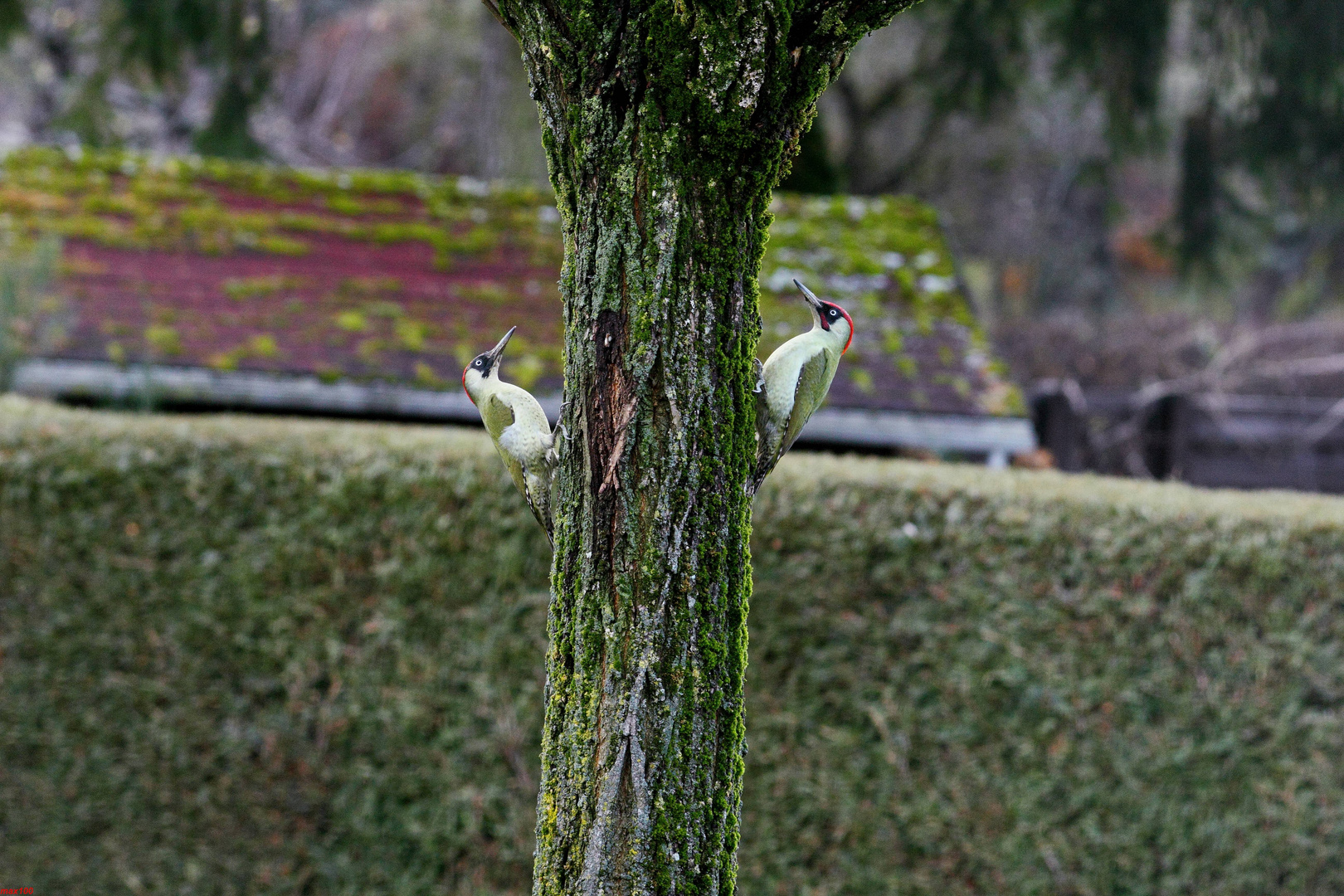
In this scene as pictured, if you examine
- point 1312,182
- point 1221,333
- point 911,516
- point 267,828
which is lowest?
point 267,828

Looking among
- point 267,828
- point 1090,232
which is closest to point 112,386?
point 267,828

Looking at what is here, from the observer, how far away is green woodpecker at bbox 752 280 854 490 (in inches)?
80.2

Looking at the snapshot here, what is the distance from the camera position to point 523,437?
2092mm


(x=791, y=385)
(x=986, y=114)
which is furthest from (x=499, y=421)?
(x=986, y=114)

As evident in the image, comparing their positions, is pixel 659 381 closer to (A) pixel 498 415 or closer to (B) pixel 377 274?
(A) pixel 498 415

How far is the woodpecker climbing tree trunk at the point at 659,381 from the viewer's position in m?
1.82

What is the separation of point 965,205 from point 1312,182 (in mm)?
6733

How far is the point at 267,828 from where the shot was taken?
424cm

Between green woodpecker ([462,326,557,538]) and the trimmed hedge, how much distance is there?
207 centimetres

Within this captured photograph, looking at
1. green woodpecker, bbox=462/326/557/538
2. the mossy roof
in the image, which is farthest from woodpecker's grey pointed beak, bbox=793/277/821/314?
the mossy roof

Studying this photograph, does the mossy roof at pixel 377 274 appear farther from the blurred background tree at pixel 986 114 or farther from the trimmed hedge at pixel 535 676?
the trimmed hedge at pixel 535 676

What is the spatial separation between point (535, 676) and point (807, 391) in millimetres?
2492

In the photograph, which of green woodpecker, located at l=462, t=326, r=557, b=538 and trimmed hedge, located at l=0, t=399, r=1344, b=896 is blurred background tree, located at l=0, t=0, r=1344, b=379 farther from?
green woodpecker, located at l=462, t=326, r=557, b=538

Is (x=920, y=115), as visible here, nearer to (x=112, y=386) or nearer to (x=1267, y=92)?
(x=1267, y=92)
